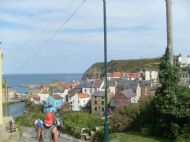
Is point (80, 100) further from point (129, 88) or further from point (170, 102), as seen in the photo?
point (170, 102)

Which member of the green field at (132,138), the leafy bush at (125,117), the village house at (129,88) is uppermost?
the leafy bush at (125,117)

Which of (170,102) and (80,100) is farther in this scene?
(80,100)

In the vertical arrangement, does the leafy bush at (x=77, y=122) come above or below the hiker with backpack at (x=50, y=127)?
below

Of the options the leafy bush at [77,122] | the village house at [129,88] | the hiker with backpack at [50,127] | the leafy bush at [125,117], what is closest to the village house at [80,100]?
the village house at [129,88]

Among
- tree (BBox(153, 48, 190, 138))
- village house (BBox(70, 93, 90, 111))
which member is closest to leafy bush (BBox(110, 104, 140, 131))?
tree (BBox(153, 48, 190, 138))

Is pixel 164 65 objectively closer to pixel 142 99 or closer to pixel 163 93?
pixel 163 93

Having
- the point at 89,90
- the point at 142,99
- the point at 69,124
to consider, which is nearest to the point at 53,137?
the point at 142,99

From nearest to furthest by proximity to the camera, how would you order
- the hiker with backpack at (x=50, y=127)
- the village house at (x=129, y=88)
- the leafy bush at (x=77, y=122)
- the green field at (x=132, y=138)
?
the hiker with backpack at (x=50, y=127) < the green field at (x=132, y=138) < the leafy bush at (x=77, y=122) < the village house at (x=129, y=88)

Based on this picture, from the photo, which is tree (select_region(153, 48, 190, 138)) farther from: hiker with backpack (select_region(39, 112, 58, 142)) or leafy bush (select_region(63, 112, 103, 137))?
leafy bush (select_region(63, 112, 103, 137))

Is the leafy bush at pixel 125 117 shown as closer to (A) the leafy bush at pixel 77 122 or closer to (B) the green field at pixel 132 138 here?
(B) the green field at pixel 132 138

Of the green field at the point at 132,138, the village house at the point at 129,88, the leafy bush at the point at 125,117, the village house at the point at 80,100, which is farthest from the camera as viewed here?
the village house at the point at 80,100

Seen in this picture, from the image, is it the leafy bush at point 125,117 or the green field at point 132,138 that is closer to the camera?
the green field at point 132,138

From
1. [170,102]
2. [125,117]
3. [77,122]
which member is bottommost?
[77,122]

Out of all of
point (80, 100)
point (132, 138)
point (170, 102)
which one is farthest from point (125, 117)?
point (80, 100)
